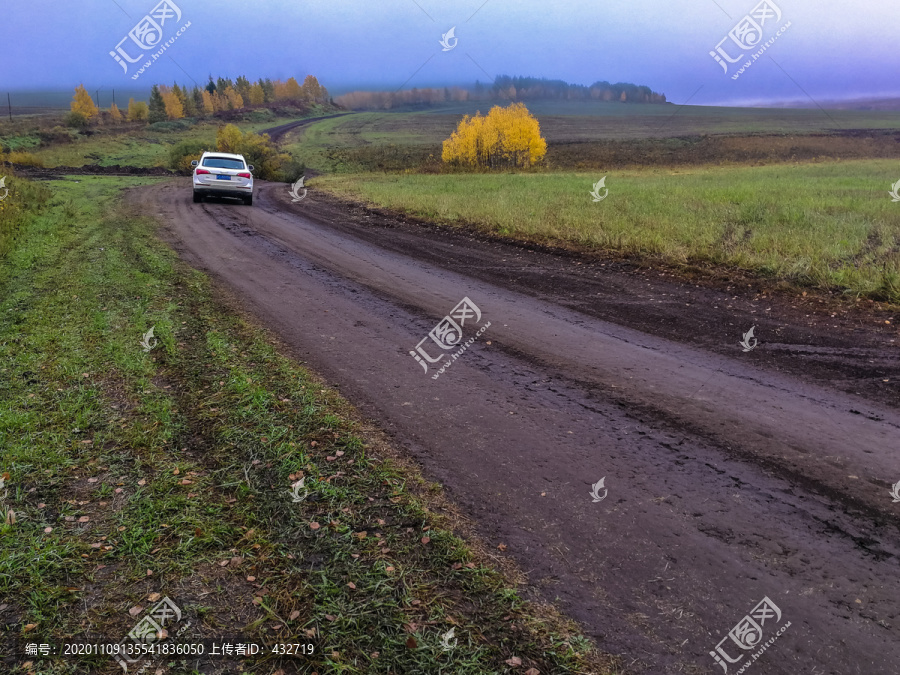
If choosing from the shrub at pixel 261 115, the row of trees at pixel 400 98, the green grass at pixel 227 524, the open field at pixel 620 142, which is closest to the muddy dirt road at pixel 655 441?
the green grass at pixel 227 524

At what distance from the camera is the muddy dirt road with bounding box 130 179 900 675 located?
2674 millimetres

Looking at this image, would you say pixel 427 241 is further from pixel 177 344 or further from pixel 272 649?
pixel 272 649

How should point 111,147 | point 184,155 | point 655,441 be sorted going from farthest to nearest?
point 111,147, point 184,155, point 655,441

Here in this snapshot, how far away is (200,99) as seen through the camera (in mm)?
116250

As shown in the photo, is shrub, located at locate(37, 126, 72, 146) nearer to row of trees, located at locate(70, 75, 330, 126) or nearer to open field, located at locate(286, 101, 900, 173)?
row of trees, located at locate(70, 75, 330, 126)

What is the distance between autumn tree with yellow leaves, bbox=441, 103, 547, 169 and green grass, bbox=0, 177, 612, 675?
50.5 metres

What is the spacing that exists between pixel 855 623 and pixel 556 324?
185 inches

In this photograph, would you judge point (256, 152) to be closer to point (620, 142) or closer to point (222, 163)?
point (222, 163)

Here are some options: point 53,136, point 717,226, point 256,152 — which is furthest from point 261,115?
point 717,226

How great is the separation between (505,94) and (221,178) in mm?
175790

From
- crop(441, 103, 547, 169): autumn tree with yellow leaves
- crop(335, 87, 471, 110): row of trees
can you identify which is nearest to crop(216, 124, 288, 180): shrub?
→ crop(441, 103, 547, 169): autumn tree with yellow leaves

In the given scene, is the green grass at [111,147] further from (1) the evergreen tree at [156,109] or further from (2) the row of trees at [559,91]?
(2) the row of trees at [559,91]

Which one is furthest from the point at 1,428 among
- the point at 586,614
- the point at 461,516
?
the point at 586,614

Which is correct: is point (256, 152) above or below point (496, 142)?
below
